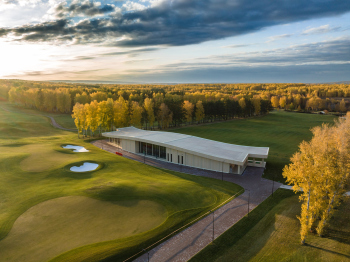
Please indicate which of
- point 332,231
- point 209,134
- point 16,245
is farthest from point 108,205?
point 209,134

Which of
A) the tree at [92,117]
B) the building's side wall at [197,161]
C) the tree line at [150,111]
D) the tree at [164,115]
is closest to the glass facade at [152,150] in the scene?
the building's side wall at [197,161]

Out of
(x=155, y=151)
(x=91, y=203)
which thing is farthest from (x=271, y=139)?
(x=91, y=203)

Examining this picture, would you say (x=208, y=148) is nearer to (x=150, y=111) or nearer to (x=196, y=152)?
(x=196, y=152)

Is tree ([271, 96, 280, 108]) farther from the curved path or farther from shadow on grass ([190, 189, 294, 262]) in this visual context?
shadow on grass ([190, 189, 294, 262])

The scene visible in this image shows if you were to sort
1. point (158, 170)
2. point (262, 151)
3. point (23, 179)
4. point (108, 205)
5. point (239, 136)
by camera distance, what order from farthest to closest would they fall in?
1. point (239, 136)
2. point (262, 151)
3. point (158, 170)
4. point (23, 179)
5. point (108, 205)

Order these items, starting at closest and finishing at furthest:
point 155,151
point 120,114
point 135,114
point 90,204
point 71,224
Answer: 1. point 71,224
2. point 90,204
3. point 155,151
4. point 120,114
5. point 135,114

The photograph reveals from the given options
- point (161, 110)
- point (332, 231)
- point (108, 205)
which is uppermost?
point (161, 110)

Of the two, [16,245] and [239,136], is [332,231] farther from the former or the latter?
[239,136]
